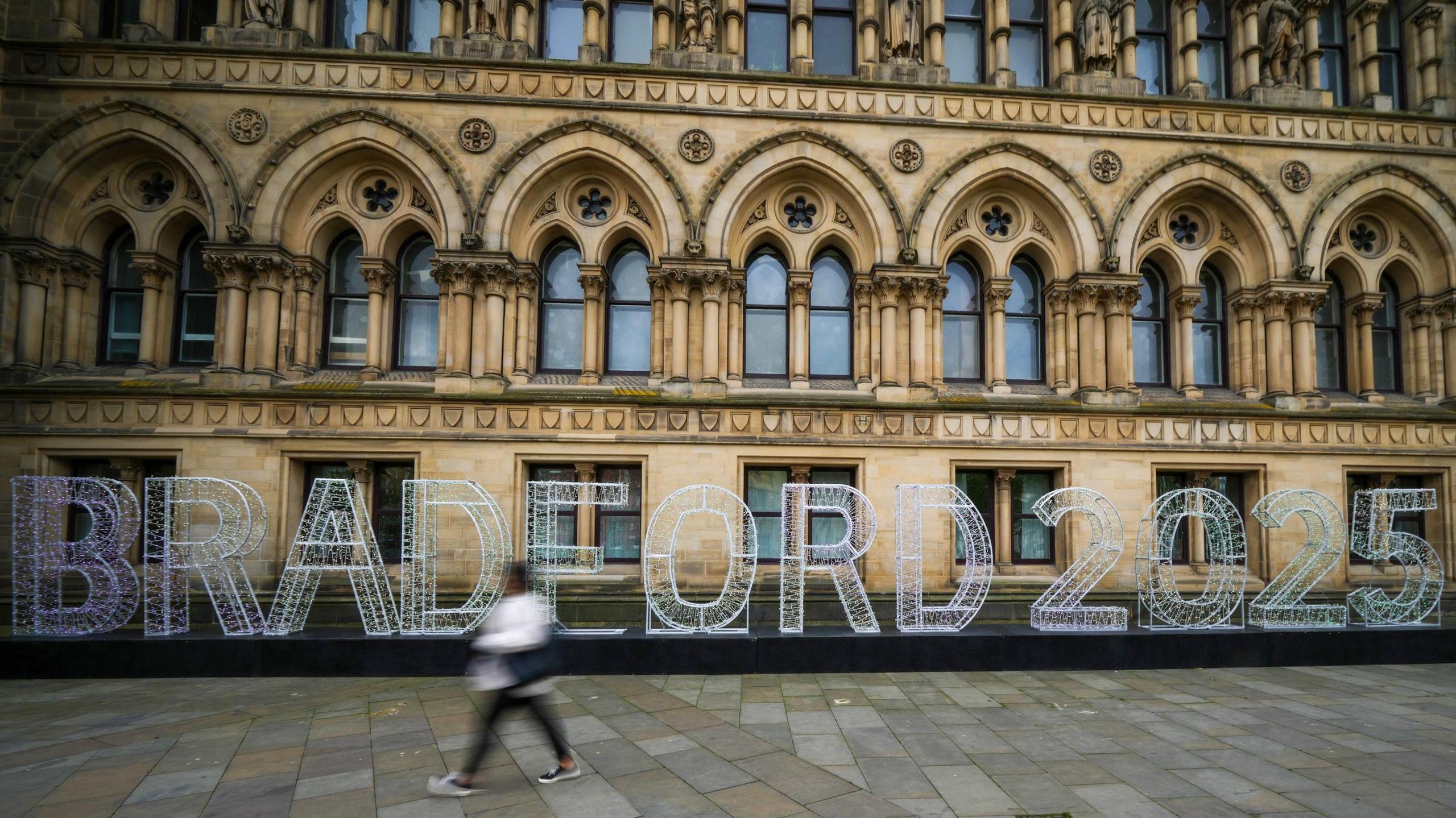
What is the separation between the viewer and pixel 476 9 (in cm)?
1299

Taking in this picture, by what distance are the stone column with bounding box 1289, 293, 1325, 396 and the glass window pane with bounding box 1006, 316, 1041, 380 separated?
4866 millimetres

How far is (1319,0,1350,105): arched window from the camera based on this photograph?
15.1 metres

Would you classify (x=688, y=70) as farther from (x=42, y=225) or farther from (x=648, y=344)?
(x=42, y=225)

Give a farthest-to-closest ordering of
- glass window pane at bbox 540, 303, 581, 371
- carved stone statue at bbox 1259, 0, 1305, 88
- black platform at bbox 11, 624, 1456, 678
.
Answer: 1. carved stone statue at bbox 1259, 0, 1305, 88
2. glass window pane at bbox 540, 303, 581, 371
3. black platform at bbox 11, 624, 1456, 678

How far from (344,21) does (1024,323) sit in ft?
48.3

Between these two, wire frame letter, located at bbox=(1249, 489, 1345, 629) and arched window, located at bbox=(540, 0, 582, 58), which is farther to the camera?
arched window, located at bbox=(540, 0, 582, 58)

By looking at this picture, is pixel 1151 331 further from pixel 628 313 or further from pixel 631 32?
pixel 631 32

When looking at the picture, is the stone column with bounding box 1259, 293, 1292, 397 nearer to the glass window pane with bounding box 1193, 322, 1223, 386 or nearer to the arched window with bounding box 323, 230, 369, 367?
the glass window pane with bounding box 1193, 322, 1223, 386

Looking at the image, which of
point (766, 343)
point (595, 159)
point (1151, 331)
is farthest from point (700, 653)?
point (1151, 331)

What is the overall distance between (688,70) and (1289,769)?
12.9 meters

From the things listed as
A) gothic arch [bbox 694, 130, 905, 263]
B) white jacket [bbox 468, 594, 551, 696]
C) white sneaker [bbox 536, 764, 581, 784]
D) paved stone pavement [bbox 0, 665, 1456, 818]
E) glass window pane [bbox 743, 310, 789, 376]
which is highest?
gothic arch [bbox 694, 130, 905, 263]

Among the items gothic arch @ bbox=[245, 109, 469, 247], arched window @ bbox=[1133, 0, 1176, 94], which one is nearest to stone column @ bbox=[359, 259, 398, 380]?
gothic arch @ bbox=[245, 109, 469, 247]

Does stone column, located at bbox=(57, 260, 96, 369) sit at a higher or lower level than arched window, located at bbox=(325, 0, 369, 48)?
lower

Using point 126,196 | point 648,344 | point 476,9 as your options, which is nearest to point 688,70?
point 476,9
